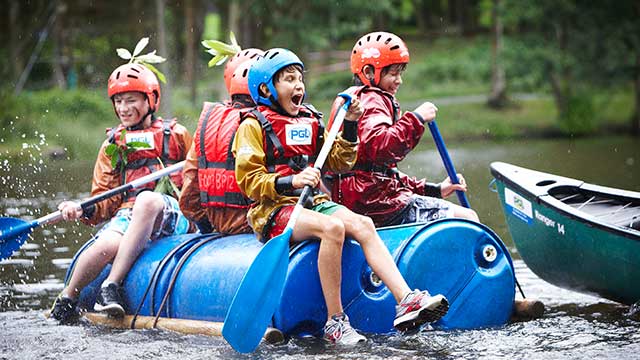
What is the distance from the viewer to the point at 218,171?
674 centimetres

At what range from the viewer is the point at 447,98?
1238 inches

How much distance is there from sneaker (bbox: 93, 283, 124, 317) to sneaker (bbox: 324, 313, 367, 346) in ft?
5.74

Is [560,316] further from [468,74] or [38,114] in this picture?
[468,74]

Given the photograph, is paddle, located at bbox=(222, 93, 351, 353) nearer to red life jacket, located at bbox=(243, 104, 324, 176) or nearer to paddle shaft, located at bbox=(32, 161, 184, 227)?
red life jacket, located at bbox=(243, 104, 324, 176)

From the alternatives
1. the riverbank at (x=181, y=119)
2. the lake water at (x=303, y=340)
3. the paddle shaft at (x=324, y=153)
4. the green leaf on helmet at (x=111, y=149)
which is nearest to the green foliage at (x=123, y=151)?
the green leaf on helmet at (x=111, y=149)

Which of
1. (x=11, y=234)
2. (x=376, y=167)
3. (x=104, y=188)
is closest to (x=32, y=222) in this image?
(x=11, y=234)

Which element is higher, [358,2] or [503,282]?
[358,2]

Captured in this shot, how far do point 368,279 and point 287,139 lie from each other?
961mm

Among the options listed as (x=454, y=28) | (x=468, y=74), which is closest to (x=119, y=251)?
(x=468, y=74)

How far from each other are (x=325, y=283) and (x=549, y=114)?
939 inches

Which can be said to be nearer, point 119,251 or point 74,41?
point 119,251

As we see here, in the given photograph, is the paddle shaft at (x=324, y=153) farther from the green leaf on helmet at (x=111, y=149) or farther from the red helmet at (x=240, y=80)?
the green leaf on helmet at (x=111, y=149)

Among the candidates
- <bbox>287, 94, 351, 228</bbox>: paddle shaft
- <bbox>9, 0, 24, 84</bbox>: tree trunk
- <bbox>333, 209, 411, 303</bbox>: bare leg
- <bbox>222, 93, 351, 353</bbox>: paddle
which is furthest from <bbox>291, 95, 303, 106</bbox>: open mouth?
<bbox>9, 0, 24, 84</bbox>: tree trunk

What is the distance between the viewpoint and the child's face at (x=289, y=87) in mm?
6289
